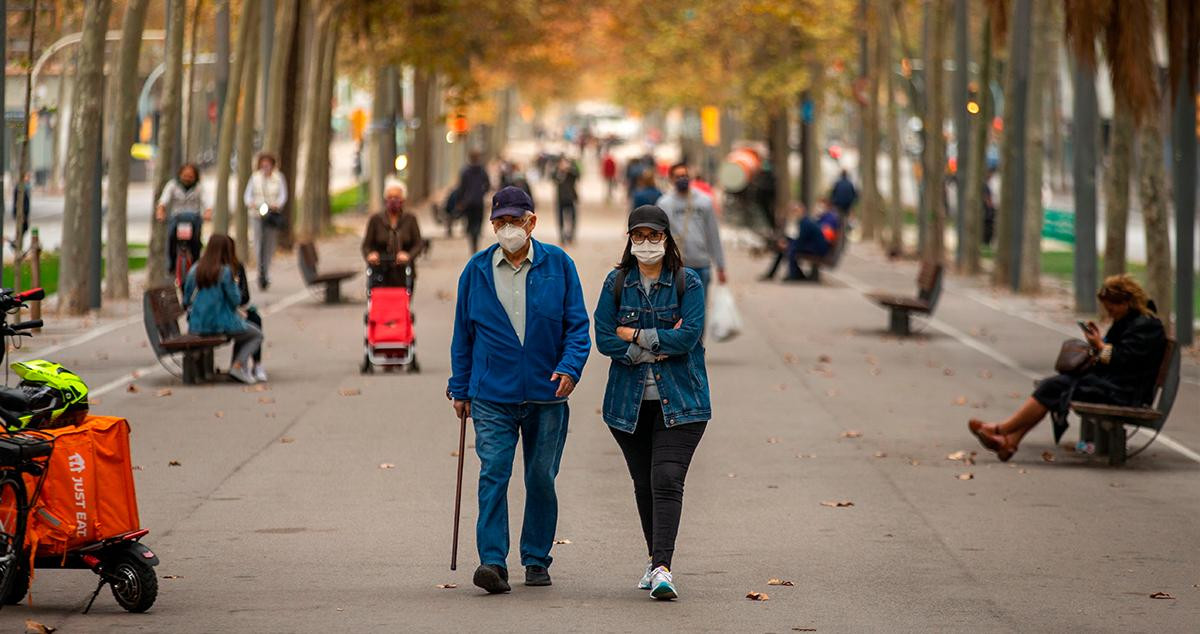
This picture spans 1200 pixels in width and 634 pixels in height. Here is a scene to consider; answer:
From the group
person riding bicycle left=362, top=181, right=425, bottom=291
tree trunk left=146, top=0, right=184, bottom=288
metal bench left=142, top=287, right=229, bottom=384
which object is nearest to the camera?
metal bench left=142, top=287, right=229, bottom=384

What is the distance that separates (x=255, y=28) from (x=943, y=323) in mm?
12033

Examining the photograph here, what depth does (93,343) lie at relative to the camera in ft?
68.2

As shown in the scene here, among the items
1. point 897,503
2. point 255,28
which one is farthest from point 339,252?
point 897,503

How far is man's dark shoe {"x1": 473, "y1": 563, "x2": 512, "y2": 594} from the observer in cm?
859

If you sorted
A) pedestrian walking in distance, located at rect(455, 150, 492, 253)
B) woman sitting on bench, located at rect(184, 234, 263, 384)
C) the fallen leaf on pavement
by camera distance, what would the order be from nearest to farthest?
the fallen leaf on pavement → woman sitting on bench, located at rect(184, 234, 263, 384) → pedestrian walking in distance, located at rect(455, 150, 492, 253)

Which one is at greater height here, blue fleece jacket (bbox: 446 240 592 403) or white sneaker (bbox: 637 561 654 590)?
blue fleece jacket (bbox: 446 240 592 403)

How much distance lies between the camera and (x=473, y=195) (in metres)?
36.3

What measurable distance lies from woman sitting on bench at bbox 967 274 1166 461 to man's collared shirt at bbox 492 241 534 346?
560 cm

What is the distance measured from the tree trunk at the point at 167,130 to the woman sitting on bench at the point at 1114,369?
1509 cm

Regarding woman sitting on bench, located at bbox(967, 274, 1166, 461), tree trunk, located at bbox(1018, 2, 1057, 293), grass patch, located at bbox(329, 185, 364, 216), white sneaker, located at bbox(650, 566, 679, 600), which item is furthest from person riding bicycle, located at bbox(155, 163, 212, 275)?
grass patch, located at bbox(329, 185, 364, 216)

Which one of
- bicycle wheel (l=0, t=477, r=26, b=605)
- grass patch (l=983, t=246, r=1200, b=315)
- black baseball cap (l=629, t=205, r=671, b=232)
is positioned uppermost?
black baseball cap (l=629, t=205, r=671, b=232)

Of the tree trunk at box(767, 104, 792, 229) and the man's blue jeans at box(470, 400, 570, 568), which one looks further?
the tree trunk at box(767, 104, 792, 229)

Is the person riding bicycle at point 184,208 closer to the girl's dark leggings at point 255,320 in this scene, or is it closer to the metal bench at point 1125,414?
the girl's dark leggings at point 255,320

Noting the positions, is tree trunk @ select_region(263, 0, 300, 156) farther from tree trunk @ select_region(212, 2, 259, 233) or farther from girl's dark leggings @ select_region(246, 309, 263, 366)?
girl's dark leggings @ select_region(246, 309, 263, 366)
